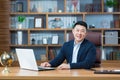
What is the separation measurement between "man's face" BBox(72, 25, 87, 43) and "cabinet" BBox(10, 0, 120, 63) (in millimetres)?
2292

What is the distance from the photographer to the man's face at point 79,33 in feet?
11.2

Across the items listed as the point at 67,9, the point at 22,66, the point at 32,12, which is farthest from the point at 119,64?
the point at 22,66

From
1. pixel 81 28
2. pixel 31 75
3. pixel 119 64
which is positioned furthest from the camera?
pixel 119 64

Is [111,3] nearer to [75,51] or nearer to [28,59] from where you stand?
[75,51]

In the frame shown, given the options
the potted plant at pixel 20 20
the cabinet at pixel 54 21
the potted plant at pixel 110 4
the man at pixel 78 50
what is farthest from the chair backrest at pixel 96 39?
the potted plant at pixel 20 20

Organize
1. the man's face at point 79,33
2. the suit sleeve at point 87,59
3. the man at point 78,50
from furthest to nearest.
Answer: the man's face at point 79,33, the man at point 78,50, the suit sleeve at point 87,59

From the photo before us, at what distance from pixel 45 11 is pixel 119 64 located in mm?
1786

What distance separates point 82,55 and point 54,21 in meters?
2.56

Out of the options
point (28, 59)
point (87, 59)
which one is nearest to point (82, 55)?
point (87, 59)

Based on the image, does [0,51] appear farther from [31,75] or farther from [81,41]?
[31,75]

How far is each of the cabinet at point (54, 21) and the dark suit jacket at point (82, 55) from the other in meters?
2.26

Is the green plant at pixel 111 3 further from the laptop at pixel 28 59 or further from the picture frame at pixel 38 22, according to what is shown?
the laptop at pixel 28 59

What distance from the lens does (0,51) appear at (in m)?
5.70

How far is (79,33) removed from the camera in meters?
3.41
